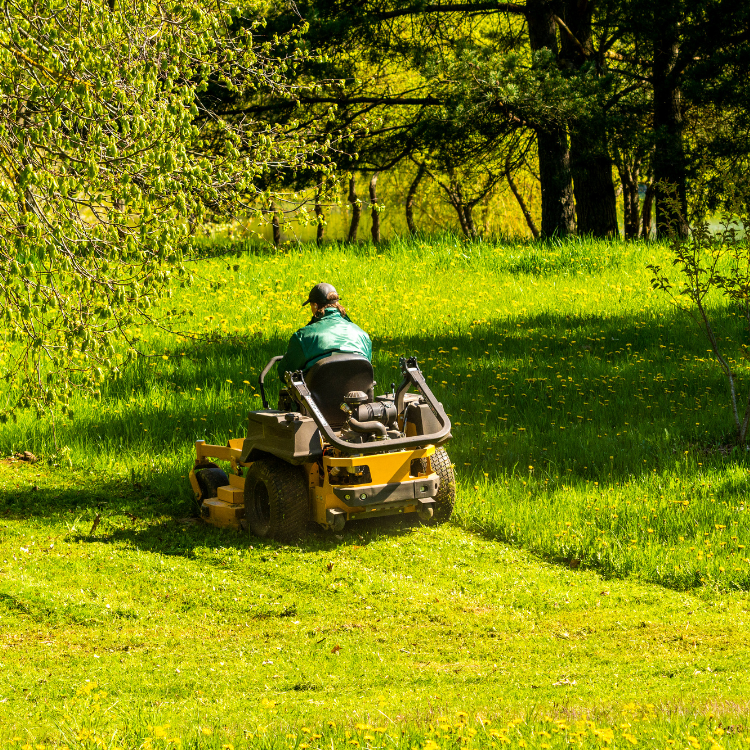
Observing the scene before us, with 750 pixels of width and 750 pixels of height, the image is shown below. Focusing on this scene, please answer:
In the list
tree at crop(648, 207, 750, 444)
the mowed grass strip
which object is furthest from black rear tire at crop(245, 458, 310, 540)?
tree at crop(648, 207, 750, 444)

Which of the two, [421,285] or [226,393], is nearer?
[226,393]

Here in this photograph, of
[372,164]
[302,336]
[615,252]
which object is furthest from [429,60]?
[302,336]

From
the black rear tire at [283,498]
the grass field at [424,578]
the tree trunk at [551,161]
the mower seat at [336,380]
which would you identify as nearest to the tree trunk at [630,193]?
the tree trunk at [551,161]

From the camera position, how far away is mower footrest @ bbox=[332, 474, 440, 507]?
6.87m

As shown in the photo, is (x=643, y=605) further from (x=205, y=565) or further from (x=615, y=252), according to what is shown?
(x=615, y=252)

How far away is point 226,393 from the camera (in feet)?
36.6

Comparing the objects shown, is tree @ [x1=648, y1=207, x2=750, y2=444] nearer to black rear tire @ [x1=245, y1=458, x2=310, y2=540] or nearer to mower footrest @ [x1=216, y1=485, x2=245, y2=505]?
black rear tire @ [x1=245, y1=458, x2=310, y2=540]

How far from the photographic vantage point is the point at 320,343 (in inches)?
291

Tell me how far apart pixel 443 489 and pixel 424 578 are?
3.65 feet

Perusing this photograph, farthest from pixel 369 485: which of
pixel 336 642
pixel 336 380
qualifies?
pixel 336 642

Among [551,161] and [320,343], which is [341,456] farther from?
[551,161]

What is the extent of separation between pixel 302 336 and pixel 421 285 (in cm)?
980

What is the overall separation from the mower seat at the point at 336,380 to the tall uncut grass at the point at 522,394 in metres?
1.44

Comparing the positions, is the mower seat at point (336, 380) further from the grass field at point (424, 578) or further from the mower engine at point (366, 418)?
the grass field at point (424, 578)
